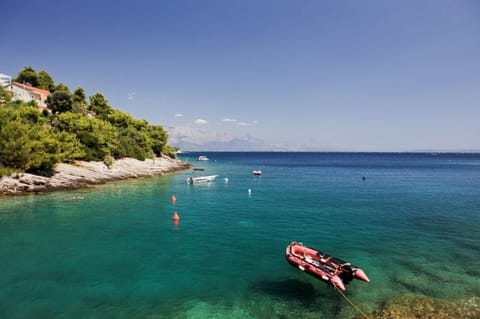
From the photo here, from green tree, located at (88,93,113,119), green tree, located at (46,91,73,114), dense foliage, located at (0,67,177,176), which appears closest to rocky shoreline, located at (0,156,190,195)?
dense foliage, located at (0,67,177,176)

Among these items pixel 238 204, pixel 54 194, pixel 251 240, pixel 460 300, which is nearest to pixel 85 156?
pixel 54 194

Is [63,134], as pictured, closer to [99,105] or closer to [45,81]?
[99,105]

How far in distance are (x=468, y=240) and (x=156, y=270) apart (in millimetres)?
26537

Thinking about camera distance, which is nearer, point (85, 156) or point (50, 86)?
point (85, 156)

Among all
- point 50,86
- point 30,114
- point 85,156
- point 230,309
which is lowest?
point 230,309

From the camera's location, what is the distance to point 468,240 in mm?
22969

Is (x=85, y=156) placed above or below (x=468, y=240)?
above

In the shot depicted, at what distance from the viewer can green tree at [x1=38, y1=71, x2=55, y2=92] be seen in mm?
91562

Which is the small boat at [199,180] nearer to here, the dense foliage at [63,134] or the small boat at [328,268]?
the dense foliage at [63,134]

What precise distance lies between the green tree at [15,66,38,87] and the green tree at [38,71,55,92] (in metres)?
1.42

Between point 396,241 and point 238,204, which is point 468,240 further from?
point 238,204

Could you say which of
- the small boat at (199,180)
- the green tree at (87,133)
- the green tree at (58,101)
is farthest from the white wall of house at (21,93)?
the small boat at (199,180)

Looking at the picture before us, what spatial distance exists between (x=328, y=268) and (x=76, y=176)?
4924 centimetres

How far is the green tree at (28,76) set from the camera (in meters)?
87.9
